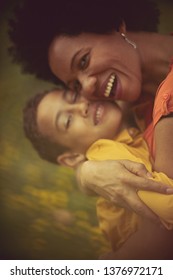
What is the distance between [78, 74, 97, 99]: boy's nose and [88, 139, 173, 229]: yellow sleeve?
1.18 ft

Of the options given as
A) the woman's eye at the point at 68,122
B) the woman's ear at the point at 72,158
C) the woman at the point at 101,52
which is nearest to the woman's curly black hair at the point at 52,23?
the woman at the point at 101,52

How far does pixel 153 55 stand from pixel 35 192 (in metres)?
1.33

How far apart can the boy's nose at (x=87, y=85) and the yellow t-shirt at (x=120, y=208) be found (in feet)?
1.18

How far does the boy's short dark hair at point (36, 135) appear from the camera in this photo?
13.6 ft

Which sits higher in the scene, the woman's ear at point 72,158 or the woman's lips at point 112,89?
the woman's lips at point 112,89

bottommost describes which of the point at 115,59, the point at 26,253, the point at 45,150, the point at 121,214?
the point at 26,253

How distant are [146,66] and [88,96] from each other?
0.47 m

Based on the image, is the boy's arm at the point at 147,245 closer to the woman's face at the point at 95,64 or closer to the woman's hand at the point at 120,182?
the woman's hand at the point at 120,182

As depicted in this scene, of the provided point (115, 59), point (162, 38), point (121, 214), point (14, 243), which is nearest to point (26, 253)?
point (14, 243)

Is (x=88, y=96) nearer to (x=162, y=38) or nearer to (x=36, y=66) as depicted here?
(x=36, y=66)

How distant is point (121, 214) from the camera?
4.16m

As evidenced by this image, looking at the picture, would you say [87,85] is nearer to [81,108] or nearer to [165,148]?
[81,108]

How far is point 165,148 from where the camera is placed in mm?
4062

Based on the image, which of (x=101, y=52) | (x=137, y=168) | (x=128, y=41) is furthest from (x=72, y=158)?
(x=128, y=41)
